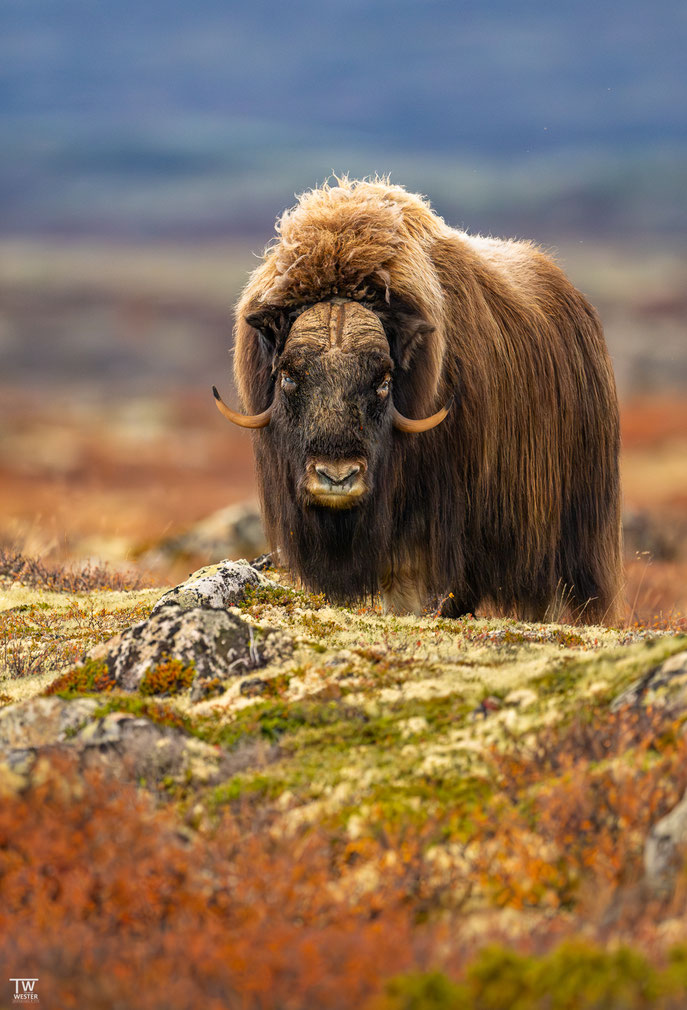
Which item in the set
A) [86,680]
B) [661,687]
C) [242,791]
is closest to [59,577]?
[86,680]

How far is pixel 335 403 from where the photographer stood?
5523mm

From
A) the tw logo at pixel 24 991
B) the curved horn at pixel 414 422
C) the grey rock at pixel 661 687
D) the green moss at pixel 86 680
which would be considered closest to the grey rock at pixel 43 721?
the green moss at pixel 86 680

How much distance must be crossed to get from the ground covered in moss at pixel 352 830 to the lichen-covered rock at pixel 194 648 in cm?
2

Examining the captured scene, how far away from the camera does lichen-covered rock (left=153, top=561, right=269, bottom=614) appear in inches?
190

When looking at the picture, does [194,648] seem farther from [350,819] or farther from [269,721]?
[350,819]

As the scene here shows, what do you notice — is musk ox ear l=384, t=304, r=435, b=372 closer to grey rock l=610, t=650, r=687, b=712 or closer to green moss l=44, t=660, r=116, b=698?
green moss l=44, t=660, r=116, b=698

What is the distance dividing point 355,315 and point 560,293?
222 cm

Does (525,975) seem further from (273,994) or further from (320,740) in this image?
(320,740)

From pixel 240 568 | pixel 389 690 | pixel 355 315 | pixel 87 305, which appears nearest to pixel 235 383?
pixel 355 315

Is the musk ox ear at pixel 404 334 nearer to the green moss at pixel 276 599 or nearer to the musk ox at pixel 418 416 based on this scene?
the musk ox at pixel 418 416

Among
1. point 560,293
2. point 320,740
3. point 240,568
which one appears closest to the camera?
point 320,740

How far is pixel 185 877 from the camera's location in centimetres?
272

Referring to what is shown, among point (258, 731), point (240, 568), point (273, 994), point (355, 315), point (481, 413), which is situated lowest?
point (273, 994)

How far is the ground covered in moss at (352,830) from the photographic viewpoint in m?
2.20
